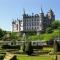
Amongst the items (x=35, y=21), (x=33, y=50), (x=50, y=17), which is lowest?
(x=33, y=50)

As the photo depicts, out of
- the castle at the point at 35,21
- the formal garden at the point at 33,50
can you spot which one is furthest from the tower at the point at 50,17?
the formal garden at the point at 33,50

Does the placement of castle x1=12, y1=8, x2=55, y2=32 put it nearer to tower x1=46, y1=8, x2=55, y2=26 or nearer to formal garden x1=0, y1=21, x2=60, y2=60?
tower x1=46, y1=8, x2=55, y2=26

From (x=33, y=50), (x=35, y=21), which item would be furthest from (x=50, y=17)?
(x=33, y=50)

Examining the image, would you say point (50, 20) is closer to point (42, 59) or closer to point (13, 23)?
point (13, 23)

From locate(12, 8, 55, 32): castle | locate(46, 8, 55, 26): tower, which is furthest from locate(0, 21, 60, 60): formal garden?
locate(46, 8, 55, 26): tower

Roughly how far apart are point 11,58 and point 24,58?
1.89 metres

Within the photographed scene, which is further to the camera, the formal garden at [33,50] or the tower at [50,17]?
the tower at [50,17]

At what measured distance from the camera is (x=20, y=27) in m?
110

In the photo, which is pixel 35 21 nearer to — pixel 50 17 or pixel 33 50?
pixel 50 17

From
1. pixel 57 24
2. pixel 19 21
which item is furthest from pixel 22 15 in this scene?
pixel 57 24

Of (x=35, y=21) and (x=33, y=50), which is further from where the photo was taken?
(x=35, y=21)

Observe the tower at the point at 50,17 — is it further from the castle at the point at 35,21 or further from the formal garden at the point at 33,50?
the formal garden at the point at 33,50

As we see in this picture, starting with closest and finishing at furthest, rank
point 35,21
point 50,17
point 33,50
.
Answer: point 33,50 → point 35,21 → point 50,17

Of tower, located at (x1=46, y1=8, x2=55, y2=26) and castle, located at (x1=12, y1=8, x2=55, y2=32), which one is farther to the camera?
tower, located at (x1=46, y1=8, x2=55, y2=26)
